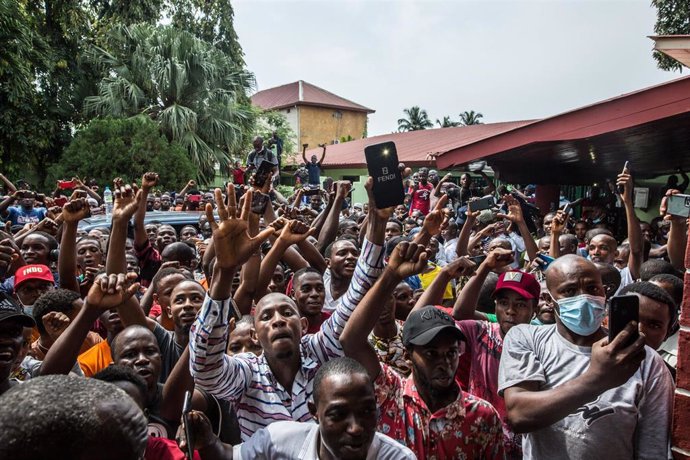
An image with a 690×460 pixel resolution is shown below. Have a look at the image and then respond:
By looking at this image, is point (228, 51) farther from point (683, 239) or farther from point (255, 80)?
point (683, 239)

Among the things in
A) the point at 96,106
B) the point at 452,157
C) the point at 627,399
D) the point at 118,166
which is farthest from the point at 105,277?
the point at 96,106

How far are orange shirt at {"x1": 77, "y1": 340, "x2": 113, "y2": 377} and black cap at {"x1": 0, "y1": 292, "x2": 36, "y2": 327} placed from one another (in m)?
0.63

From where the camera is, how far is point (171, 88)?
17906 millimetres

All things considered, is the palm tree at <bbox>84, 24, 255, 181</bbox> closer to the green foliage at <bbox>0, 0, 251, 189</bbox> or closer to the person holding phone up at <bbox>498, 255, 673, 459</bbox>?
the green foliage at <bbox>0, 0, 251, 189</bbox>

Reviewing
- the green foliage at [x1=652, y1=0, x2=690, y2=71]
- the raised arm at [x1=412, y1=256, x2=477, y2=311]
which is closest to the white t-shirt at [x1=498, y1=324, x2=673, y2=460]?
the raised arm at [x1=412, y1=256, x2=477, y2=311]

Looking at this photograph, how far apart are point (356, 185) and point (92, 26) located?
1201 cm

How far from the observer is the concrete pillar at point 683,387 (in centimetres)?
181

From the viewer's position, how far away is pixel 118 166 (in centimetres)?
1537

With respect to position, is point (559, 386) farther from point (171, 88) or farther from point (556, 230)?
point (171, 88)

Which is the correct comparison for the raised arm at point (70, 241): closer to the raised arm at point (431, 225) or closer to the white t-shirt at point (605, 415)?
the raised arm at point (431, 225)

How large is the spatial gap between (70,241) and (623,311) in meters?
3.41

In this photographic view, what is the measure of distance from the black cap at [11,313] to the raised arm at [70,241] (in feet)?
3.85

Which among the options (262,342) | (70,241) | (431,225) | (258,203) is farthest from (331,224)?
(262,342)

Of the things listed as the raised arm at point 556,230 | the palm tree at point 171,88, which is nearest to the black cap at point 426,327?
the raised arm at point 556,230
